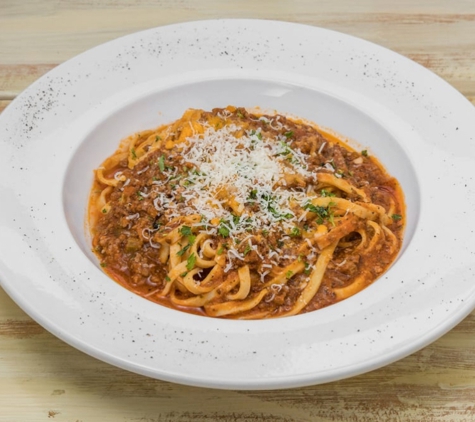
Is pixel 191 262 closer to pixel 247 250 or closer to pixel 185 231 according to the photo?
pixel 185 231

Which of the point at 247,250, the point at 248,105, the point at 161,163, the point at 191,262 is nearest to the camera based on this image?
the point at 247,250

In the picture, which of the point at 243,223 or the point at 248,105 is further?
the point at 248,105

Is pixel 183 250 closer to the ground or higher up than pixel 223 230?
closer to the ground

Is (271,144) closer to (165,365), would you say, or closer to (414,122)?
(414,122)

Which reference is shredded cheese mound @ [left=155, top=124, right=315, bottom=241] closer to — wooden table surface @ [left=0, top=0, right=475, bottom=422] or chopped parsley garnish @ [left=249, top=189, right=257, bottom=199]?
chopped parsley garnish @ [left=249, top=189, right=257, bottom=199]

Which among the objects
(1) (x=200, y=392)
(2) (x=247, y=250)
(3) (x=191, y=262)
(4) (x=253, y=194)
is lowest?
(1) (x=200, y=392)

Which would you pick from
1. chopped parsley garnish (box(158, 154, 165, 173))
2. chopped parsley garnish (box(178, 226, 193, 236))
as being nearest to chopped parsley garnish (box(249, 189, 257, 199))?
chopped parsley garnish (box(178, 226, 193, 236))

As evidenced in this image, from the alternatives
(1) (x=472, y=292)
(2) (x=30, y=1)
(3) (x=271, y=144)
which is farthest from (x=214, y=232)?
(2) (x=30, y=1)

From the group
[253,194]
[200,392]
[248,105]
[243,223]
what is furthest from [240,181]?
[200,392]
